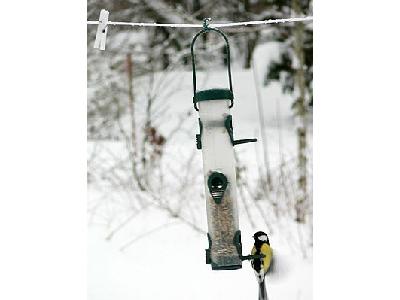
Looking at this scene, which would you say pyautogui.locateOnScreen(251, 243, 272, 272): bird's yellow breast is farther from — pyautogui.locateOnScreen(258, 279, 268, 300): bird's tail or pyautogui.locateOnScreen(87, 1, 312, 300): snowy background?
pyautogui.locateOnScreen(87, 1, 312, 300): snowy background

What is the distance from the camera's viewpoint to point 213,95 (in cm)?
125

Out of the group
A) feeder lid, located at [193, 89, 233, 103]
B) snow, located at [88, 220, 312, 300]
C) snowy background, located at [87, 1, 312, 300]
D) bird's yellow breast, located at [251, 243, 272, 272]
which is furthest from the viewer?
snowy background, located at [87, 1, 312, 300]

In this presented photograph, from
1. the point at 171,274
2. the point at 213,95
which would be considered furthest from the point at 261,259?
the point at 171,274

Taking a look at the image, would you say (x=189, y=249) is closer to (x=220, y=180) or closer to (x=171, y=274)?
(x=171, y=274)

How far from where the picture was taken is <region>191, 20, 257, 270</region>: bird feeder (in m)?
1.29

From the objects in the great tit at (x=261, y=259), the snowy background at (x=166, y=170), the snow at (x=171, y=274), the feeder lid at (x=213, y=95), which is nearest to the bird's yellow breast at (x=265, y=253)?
the great tit at (x=261, y=259)

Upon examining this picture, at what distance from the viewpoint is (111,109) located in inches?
Result: 93.6

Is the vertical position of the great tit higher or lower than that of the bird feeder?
lower

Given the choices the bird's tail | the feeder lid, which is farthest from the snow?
the feeder lid

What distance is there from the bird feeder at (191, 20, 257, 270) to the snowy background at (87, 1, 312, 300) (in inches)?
22.3
